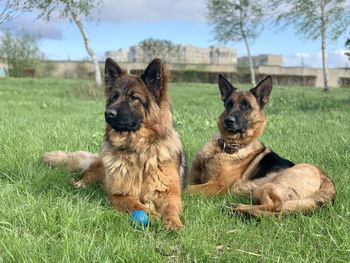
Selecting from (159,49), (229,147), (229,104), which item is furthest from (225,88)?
(159,49)

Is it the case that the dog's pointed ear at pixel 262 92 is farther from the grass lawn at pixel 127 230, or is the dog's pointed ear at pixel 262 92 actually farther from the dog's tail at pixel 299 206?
the dog's tail at pixel 299 206

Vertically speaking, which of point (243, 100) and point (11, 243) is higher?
point (243, 100)

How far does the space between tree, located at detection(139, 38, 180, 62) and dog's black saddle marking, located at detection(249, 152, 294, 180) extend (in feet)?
139

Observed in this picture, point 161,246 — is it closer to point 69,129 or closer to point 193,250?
point 193,250

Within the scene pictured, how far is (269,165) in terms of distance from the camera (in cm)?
508

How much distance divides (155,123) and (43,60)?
43641 millimetres

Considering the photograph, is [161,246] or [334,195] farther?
[334,195]

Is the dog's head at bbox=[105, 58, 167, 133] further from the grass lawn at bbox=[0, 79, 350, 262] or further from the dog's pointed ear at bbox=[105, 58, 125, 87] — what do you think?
the grass lawn at bbox=[0, 79, 350, 262]

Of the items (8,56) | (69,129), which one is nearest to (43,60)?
(8,56)

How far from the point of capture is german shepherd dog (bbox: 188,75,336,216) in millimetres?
4021

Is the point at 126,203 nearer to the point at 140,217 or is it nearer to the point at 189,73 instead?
the point at 140,217

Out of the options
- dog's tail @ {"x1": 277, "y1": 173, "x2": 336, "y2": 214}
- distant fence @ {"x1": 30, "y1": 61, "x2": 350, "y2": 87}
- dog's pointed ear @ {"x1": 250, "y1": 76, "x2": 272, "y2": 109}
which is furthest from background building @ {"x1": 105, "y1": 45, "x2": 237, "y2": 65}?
dog's tail @ {"x1": 277, "y1": 173, "x2": 336, "y2": 214}

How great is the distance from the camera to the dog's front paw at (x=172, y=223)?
3379mm

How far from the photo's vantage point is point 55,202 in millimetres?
3742
